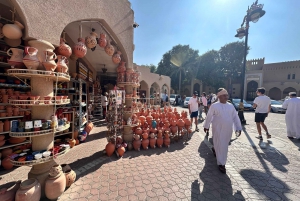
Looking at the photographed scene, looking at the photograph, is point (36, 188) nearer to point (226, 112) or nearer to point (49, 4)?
point (49, 4)

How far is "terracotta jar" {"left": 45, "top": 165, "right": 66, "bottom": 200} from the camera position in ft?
6.84

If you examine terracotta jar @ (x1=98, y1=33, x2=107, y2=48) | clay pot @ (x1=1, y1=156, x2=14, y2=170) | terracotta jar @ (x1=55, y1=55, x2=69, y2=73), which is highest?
terracotta jar @ (x1=98, y1=33, x2=107, y2=48)

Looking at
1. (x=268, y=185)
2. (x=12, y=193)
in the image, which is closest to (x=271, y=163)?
(x=268, y=185)

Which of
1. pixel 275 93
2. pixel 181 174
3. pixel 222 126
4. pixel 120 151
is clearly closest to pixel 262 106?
pixel 222 126

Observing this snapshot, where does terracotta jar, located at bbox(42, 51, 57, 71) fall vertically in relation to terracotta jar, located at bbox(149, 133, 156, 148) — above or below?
above

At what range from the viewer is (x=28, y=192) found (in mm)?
1854

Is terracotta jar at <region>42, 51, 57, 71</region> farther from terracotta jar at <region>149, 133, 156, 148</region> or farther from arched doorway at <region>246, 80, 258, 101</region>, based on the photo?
arched doorway at <region>246, 80, 258, 101</region>

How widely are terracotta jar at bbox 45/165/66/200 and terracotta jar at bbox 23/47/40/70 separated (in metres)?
1.65

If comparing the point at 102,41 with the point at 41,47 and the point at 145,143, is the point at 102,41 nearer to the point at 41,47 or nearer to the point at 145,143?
the point at 41,47

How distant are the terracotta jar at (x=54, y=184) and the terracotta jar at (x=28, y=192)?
137mm

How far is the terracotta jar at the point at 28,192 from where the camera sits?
1819 millimetres

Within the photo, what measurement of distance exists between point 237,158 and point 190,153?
130 centimetres

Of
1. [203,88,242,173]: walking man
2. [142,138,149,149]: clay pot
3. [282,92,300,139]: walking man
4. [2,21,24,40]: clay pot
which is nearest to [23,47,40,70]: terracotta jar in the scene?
[2,21,24,40]: clay pot

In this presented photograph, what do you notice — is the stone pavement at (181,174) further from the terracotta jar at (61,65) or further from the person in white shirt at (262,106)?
the terracotta jar at (61,65)
